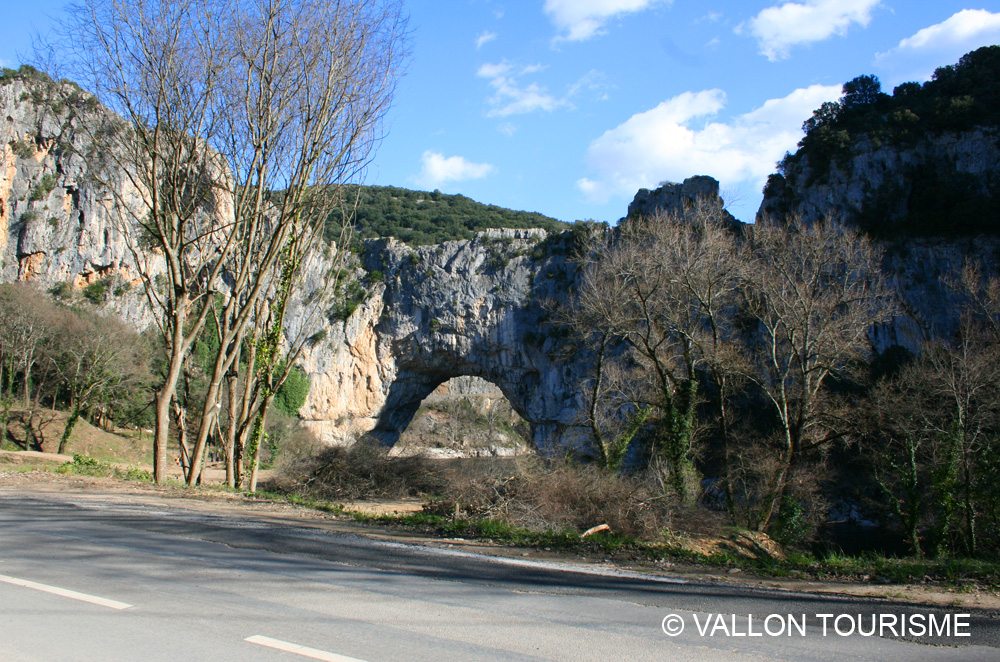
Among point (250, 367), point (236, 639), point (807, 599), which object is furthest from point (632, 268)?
point (236, 639)

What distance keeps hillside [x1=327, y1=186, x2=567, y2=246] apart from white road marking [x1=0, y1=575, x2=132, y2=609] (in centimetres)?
5371

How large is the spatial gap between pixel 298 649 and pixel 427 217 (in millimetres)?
78702

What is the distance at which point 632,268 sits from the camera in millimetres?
16719

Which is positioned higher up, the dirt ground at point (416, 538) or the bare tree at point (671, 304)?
the bare tree at point (671, 304)

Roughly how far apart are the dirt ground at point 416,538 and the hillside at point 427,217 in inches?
1872

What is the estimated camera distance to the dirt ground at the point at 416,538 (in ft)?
19.3

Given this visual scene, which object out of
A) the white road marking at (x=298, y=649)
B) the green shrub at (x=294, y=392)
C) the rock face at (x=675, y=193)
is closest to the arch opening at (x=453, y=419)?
the green shrub at (x=294, y=392)

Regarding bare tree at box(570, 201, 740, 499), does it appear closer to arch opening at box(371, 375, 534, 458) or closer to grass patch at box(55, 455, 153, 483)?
grass patch at box(55, 455, 153, 483)

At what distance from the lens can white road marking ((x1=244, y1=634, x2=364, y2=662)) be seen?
10.6 feet

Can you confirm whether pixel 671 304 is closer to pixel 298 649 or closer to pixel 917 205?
pixel 298 649

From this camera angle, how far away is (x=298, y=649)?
11.0 ft

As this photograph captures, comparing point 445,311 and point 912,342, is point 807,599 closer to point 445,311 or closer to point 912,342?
point 912,342

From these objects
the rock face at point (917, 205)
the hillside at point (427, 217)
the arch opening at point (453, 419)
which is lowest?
the arch opening at point (453, 419)

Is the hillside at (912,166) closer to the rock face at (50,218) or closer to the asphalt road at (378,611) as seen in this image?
the asphalt road at (378,611)
